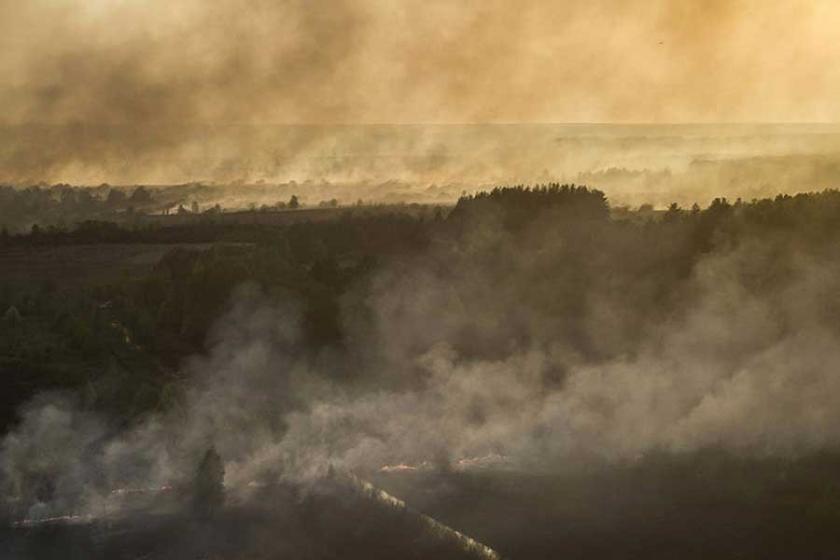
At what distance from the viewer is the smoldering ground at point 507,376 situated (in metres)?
25.8

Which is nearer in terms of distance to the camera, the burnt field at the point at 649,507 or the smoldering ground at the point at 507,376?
the burnt field at the point at 649,507

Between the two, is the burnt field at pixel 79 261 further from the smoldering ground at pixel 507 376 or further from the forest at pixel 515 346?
the smoldering ground at pixel 507 376

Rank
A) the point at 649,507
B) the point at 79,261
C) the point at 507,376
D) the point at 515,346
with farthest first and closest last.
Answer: the point at 79,261, the point at 515,346, the point at 507,376, the point at 649,507

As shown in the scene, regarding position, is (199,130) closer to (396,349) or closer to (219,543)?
(396,349)

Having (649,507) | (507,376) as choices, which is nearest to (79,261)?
(507,376)

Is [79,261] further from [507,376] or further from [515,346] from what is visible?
[507,376]

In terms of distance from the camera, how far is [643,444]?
89.5 feet

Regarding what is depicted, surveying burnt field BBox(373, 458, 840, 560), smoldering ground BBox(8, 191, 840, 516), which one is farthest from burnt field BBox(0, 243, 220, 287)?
burnt field BBox(373, 458, 840, 560)

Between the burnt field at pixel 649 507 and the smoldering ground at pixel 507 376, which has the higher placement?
the smoldering ground at pixel 507 376

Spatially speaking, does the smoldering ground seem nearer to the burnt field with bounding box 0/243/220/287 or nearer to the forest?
the forest

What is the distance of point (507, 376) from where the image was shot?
2947 centimetres

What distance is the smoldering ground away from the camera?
2581 cm

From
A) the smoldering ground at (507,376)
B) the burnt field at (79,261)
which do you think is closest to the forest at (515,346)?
the smoldering ground at (507,376)

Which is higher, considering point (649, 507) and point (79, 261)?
point (79, 261)
